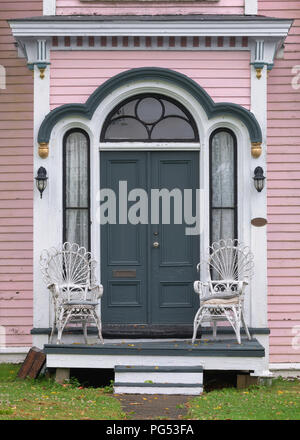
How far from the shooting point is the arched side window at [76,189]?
11.0 metres

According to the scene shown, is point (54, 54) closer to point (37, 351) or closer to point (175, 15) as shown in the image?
point (175, 15)

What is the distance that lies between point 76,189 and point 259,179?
7.77ft

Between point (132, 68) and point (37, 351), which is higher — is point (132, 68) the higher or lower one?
the higher one

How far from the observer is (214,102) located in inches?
430

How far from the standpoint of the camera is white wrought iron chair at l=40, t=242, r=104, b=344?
10250mm

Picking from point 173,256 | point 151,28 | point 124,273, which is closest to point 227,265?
point 173,256

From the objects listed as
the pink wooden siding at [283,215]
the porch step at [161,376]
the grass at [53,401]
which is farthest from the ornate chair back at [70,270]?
the pink wooden siding at [283,215]

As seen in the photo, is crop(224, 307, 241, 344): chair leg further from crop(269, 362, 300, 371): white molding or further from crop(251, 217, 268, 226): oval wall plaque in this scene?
crop(269, 362, 300, 371): white molding

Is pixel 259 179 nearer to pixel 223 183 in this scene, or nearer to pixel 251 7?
pixel 223 183

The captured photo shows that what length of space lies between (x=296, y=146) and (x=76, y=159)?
3.13m

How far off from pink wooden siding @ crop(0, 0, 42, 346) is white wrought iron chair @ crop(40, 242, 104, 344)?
52.5 inches

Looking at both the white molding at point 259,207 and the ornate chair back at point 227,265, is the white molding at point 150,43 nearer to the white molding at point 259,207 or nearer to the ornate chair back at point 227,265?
the white molding at point 259,207

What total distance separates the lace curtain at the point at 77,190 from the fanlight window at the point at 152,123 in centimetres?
41
